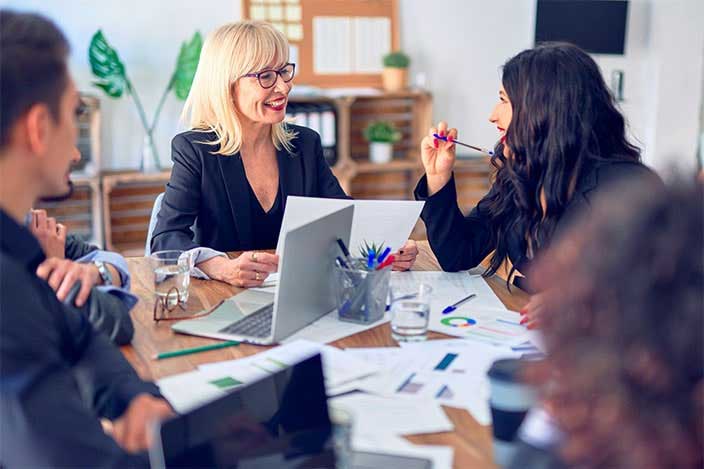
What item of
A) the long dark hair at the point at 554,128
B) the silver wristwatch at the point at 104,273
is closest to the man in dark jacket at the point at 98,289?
the silver wristwatch at the point at 104,273

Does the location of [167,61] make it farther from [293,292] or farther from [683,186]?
[683,186]

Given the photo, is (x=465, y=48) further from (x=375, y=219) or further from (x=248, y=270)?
(x=248, y=270)

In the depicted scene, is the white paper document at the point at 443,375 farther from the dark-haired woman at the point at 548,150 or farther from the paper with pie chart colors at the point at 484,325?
the dark-haired woman at the point at 548,150

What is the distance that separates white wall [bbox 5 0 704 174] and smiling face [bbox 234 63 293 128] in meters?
2.13

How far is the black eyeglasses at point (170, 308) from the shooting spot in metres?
1.79

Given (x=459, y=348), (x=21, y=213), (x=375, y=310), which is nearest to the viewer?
(x=21, y=213)

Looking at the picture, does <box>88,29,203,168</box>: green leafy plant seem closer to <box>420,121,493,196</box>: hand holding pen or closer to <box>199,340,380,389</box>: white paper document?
<box>420,121,493,196</box>: hand holding pen

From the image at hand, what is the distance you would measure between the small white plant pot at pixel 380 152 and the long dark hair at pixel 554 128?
9.33ft

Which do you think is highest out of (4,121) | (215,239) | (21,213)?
(4,121)

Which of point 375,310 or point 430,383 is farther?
point 375,310

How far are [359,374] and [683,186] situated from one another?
0.78 meters

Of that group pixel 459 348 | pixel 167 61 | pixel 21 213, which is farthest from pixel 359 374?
pixel 167 61

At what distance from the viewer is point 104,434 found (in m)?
1.11

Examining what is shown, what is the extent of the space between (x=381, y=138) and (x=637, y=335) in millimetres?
4185
